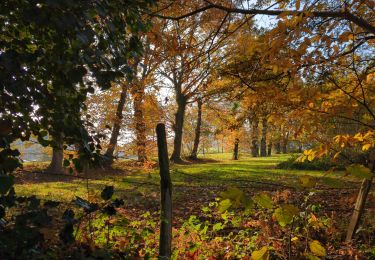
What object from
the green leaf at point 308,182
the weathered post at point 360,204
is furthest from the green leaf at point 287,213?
the weathered post at point 360,204

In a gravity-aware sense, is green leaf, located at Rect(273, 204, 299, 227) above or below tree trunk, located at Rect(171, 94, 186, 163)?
below

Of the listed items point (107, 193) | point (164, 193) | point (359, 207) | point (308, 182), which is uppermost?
point (308, 182)

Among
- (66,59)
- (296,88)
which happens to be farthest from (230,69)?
(66,59)

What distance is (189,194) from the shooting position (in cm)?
978

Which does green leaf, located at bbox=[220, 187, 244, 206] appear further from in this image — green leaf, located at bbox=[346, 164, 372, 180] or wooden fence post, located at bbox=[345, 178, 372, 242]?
wooden fence post, located at bbox=[345, 178, 372, 242]

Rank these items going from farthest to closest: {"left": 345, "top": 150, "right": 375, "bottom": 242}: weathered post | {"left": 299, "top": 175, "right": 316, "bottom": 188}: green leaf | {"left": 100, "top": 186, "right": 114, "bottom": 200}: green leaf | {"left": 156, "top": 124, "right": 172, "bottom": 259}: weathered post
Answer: {"left": 345, "top": 150, "right": 375, "bottom": 242}: weathered post → {"left": 156, "top": 124, "right": 172, "bottom": 259}: weathered post → {"left": 100, "top": 186, "right": 114, "bottom": 200}: green leaf → {"left": 299, "top": 175, "right": 316, "bottom": 188}: green leaf

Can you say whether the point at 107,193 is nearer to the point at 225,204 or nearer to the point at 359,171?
the point at 225,204

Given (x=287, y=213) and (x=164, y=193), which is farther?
(x=164, y=193)

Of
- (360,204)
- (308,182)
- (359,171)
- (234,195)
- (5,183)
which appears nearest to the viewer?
(5,183)

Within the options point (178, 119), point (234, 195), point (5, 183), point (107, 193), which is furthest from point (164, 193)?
point (178, 119)

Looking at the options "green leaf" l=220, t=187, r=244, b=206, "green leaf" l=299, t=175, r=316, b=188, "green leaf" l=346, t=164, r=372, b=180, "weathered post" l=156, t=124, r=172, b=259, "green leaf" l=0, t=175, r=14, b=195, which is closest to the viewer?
"green leaf" l=0, t=175, r=14, b=195

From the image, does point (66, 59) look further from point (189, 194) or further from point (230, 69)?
point (189, 194)


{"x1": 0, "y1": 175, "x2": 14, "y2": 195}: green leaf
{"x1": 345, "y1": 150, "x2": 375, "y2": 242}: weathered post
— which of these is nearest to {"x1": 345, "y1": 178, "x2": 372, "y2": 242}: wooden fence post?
{"x1": 345, "y1": 150, "x2": 375, "y2": 242}: weathered post

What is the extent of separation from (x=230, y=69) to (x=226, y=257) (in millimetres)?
3121
